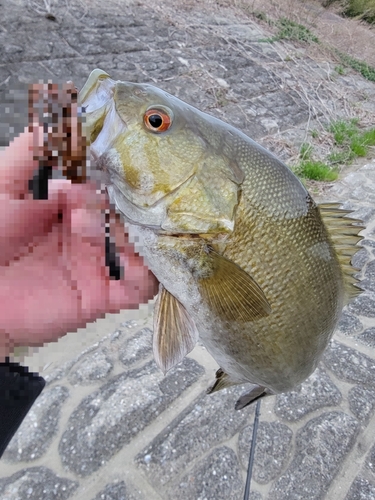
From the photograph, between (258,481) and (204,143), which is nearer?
(204,143)

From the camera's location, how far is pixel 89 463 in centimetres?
188

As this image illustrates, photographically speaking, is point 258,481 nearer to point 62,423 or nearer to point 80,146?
point 62,423

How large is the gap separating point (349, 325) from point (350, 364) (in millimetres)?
355

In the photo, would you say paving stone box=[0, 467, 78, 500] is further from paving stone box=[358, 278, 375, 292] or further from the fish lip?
paving stone box=[358, 278, 375, 292]

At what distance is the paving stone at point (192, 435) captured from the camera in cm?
189

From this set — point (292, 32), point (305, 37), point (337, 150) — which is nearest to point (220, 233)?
point (337, 150)

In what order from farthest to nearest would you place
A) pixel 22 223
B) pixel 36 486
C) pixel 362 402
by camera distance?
1. pixel 362 402
2. pixel 36 486
3. pixel 22 223

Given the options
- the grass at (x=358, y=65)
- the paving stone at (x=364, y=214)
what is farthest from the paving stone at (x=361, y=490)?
the grass at (x=358, y=65)

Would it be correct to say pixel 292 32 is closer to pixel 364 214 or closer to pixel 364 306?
pixel 364 214

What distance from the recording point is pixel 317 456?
1.98 metres

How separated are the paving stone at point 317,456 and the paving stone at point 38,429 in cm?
104

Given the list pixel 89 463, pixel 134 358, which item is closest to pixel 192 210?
pixel 89 463

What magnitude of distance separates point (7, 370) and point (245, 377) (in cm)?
76

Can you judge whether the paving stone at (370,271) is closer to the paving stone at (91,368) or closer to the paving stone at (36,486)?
the paving stone at (91,368)
